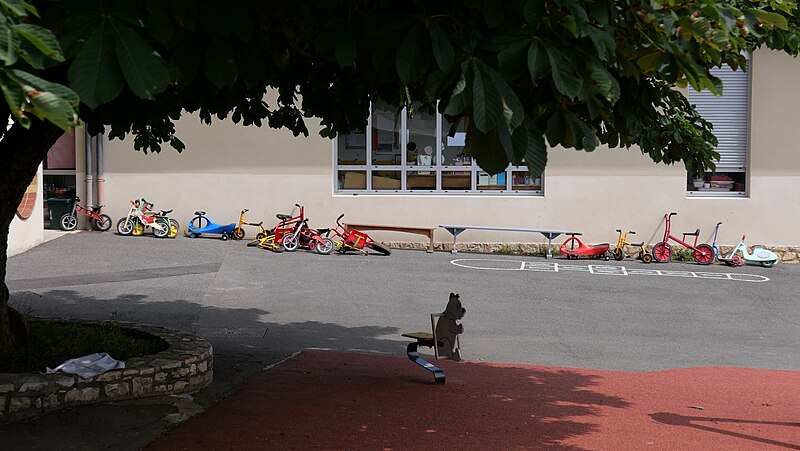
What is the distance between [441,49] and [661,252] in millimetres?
16273

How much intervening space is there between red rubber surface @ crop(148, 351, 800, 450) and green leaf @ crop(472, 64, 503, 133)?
13.0 feet

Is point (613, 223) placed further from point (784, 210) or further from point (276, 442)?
point (276, 442)

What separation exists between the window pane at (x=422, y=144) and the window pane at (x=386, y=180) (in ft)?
1.42

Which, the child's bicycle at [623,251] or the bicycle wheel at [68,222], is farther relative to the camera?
Result: the bicycle wheel at [68,222]

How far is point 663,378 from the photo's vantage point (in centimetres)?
1047

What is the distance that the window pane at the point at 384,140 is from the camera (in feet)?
68.6

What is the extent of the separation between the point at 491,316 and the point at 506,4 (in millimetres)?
9882

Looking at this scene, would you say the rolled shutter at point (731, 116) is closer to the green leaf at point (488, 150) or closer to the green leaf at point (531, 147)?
the green leaf at point (531, 147)

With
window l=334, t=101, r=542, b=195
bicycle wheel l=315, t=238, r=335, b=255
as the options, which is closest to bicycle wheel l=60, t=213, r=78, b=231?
bicycle wheel l=315, t=238, r=335, b=255

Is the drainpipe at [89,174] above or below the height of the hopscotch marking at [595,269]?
above

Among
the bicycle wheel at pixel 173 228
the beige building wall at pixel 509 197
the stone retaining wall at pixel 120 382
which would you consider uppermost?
the beige building wall at pixel 509 197

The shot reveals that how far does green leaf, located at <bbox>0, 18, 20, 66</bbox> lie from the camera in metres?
2.93

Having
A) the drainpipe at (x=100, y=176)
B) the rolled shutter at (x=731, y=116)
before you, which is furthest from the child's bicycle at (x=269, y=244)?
the rolled shutter at (x=731, y=116)

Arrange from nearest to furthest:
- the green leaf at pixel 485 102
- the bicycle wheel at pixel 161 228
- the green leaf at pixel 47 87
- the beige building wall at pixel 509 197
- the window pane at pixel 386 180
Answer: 1. the green leaf at pixel 47 87
2. the green leaf at pixel 485 102
3. the beige building wall at pixel 509 197
4. the bicycle wheel at pixel 161 228
5. the window pane at pixel 386 180
